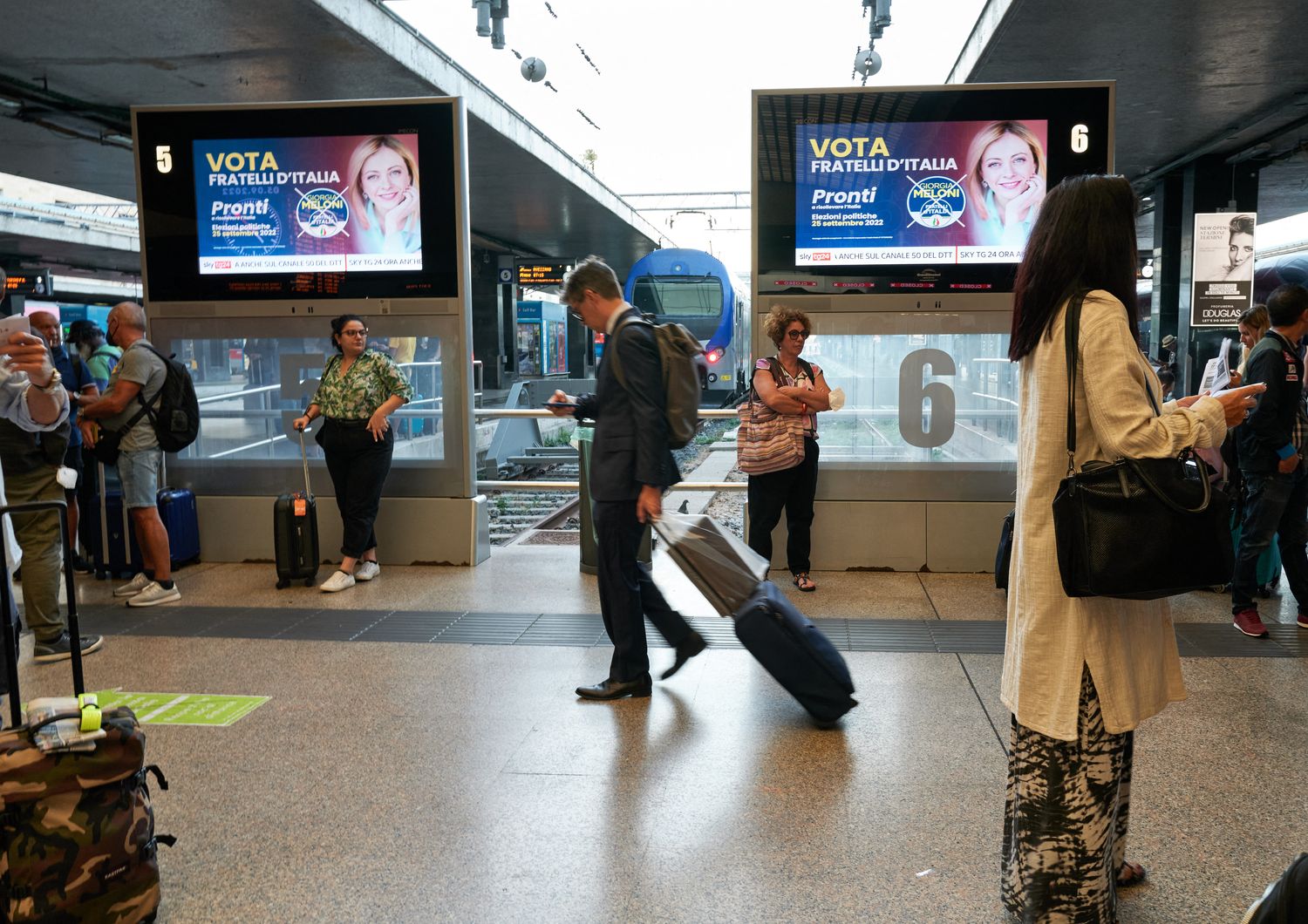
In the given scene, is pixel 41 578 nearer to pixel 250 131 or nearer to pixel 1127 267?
pixel 250 131

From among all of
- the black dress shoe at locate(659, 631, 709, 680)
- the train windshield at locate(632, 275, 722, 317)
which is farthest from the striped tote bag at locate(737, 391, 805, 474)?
the train windshield at locate(632, 275, 722, 317)

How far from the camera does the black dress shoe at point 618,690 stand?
4695 millimetres

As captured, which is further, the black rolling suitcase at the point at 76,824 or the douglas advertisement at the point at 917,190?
the douglas advertisement at the point at 917,190

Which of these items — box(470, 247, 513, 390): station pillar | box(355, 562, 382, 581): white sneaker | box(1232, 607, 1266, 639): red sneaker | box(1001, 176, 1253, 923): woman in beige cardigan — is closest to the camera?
box(1001, 176, 1253, 923): woman in beige cardigan

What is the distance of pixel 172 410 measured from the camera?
21.5 feet

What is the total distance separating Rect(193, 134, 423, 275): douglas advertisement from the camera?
7527 millimetres

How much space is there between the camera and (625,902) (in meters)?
2.98

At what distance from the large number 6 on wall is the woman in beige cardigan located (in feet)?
15.6

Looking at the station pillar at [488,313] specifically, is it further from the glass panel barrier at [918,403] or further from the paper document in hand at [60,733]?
the paper document in hand at [60,733]

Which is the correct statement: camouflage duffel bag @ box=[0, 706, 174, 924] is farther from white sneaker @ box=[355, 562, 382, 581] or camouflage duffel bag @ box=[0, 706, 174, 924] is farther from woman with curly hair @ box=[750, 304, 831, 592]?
white sneaker @ box=[355, 562, 382, 581]

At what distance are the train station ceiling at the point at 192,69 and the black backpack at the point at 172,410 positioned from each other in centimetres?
351

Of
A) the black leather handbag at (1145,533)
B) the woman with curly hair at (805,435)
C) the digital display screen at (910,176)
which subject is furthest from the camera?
the digital display screen at (910,176)

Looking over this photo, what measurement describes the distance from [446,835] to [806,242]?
16.4 feet

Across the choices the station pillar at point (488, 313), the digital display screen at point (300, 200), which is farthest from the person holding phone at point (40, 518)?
the station pillar at point (488, 313)
